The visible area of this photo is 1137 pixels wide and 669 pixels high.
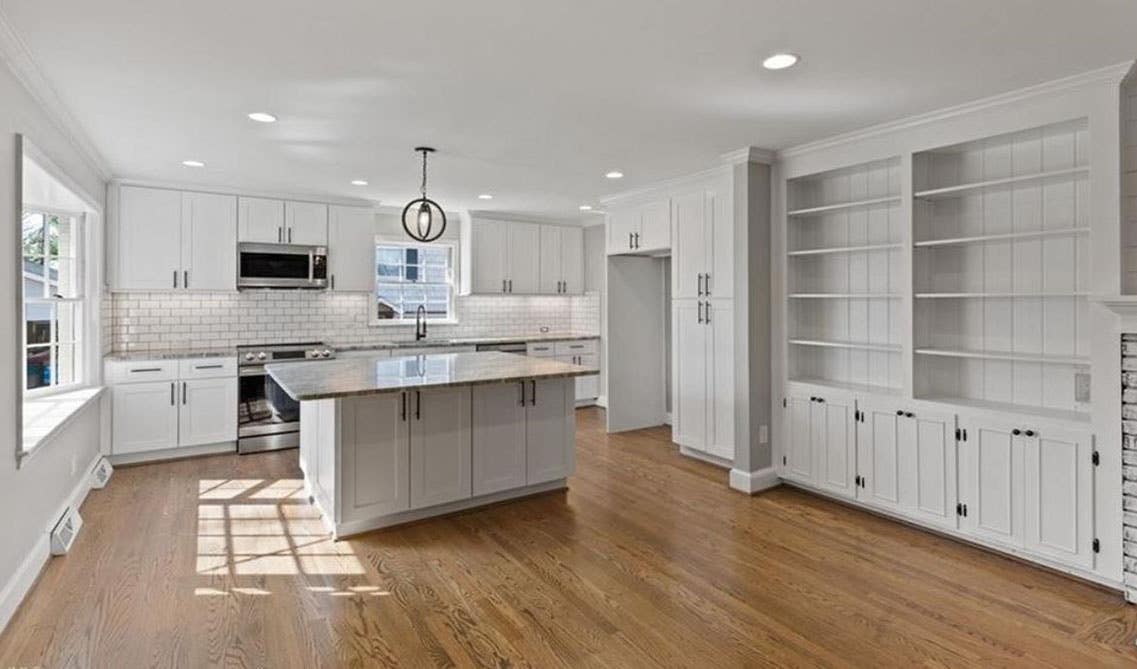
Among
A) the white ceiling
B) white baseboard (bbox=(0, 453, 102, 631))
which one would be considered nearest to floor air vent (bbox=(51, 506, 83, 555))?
white baseboard (bbox=(0, 453, 102, 631))

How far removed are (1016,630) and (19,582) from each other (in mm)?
4385

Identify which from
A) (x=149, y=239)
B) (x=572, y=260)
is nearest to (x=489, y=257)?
(x=572, y=260)

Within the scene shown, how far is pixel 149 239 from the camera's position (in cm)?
538

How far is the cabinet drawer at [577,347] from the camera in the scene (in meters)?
7.53

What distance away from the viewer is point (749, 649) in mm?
2406

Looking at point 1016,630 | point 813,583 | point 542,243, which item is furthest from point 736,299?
point 542,243

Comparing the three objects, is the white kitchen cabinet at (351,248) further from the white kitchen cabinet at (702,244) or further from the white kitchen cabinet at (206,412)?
the white kitchen cabinet at (702,244)

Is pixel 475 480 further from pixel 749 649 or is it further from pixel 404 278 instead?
pixel 404 278

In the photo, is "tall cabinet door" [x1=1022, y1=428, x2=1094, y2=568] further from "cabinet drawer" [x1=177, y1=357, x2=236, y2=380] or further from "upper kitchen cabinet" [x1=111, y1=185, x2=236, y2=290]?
"upper kitchen cabinet" [x1=111, y1=185, x2=236, y2=290]

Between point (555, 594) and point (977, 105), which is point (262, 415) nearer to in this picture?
point (555, 594)

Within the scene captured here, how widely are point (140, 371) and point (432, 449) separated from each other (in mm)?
3050

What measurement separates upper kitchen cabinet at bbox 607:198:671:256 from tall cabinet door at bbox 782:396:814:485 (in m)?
1.88

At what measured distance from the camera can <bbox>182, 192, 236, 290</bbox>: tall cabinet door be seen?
18.2ft

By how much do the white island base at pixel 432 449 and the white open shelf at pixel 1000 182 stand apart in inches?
103
